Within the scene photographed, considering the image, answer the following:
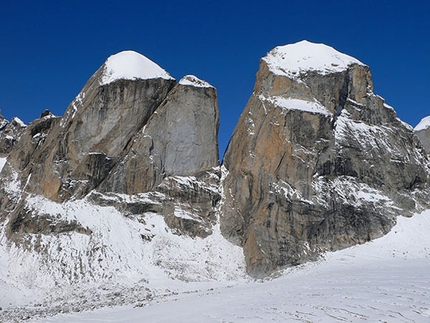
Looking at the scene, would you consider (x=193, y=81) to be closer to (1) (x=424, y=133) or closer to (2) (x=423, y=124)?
(1) (x=424, y=133)

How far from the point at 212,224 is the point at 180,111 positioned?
950cm

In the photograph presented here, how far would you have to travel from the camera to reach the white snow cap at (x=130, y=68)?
38250 mm

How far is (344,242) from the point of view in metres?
31.2

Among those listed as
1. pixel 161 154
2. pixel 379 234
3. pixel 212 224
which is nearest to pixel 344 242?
pixel 379 234

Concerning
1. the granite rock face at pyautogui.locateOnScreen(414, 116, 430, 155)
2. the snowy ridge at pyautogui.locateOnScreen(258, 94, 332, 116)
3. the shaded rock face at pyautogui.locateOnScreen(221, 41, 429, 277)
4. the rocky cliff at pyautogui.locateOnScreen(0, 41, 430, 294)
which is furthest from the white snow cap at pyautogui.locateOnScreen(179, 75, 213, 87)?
the granite rock face at pyautogui.locateOnScreen(414, 116, 430, 155)

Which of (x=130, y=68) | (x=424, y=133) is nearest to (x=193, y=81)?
(x=130, y=68)

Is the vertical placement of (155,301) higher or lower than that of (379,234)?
lower

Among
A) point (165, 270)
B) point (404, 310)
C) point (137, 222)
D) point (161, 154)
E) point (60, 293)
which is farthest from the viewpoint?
point (161, 154)

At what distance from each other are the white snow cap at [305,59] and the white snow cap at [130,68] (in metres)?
8.97

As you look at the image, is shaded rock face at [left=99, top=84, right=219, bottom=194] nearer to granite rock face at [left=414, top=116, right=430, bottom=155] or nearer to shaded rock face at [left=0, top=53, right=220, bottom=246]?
shaded rock face at [left=0, top=53, right=220, bottom=246]

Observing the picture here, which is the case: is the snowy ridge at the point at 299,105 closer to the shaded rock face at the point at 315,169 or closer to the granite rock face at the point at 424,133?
the shaded rock face at the point at 315,169

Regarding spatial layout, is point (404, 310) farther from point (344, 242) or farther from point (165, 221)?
point (165, 221)

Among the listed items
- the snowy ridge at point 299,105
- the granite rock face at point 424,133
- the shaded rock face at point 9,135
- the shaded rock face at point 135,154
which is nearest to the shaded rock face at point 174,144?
the shaded rock face at point 135,154

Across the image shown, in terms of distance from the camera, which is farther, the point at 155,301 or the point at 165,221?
the point at 165,221
